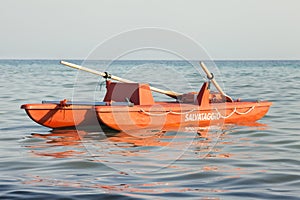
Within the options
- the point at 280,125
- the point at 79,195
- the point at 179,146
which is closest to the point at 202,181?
the point at 79,195

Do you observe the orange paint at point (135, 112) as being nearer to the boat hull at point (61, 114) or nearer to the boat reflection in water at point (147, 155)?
Result: the boat hull at point (61, 114)

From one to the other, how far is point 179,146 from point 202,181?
4.58m

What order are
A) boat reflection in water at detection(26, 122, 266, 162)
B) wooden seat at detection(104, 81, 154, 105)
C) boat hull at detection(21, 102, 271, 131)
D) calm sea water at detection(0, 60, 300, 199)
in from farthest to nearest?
wooden seat at detection(104, 81, 154, 105) → boat hull at detection(21, 102, 271, 131) → boat reflection in water at detection(26, 122, 266, 162) → calm sea water at detection(0, 60, 300, 199)

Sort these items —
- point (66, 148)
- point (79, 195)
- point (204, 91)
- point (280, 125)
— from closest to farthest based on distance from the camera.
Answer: point (79, 195)
point (66, 148)
point (204, 91)
point (280, 125)

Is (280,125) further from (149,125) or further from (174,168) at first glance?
(174,168)

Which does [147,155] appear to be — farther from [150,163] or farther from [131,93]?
[131,93]

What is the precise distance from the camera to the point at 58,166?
12.1m

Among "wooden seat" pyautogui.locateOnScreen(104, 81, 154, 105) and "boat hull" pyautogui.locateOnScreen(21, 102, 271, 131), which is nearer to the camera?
"boat hull" pyautogui.locateOnScreen(21, 102, 271, 131)

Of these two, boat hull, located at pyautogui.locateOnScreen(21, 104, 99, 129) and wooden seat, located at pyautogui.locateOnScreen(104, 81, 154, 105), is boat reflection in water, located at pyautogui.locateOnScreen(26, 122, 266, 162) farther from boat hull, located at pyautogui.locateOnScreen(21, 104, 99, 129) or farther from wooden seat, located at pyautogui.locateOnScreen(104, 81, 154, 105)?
wooden seat, located at pyautogui.locateOnScreen(104, 81, 154, 105)

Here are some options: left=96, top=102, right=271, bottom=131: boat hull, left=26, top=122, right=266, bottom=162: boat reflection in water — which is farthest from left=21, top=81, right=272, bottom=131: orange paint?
left=26, top=122, right=266, bottom=162: boat reflection in water

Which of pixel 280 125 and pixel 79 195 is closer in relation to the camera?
pixel 79 195

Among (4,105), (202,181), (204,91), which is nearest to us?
(202,181)

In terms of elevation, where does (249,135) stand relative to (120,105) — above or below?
below

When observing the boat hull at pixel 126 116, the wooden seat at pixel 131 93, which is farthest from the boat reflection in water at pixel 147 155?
the wooden seat at pixel 131 93
